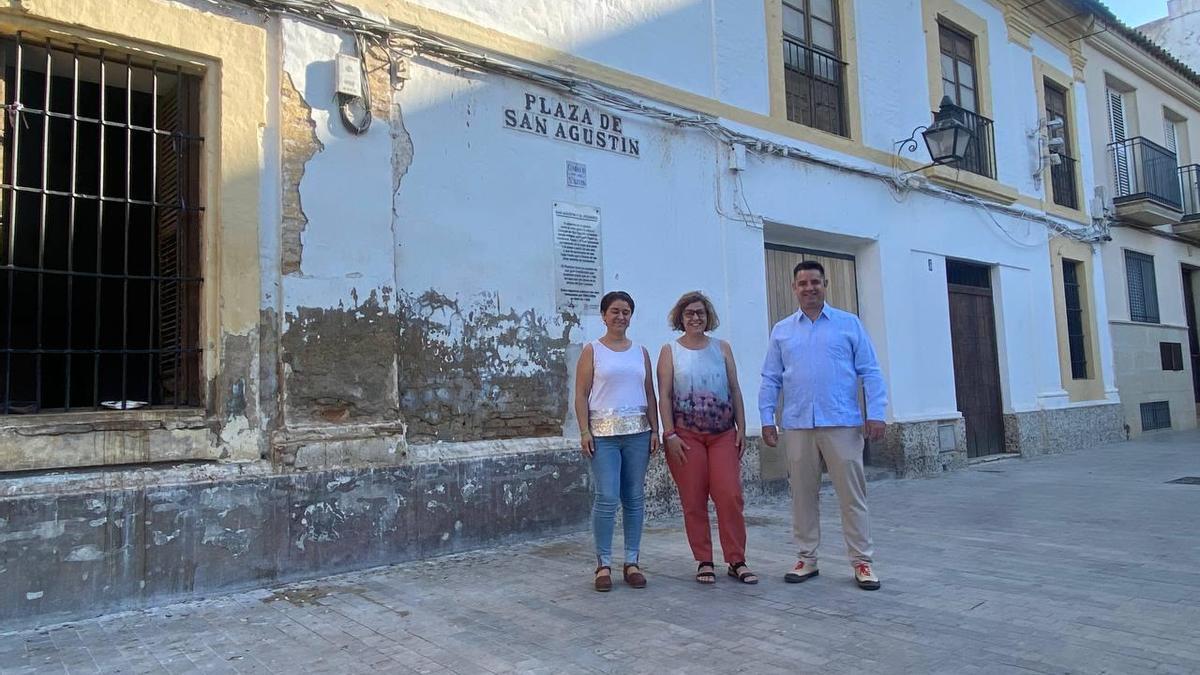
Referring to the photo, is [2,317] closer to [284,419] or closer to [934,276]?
[284,419]

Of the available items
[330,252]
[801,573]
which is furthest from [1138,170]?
[330,252]

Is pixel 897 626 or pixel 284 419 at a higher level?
pixel 284 419

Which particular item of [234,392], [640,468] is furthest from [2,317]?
[640,468]

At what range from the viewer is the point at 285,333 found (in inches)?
196

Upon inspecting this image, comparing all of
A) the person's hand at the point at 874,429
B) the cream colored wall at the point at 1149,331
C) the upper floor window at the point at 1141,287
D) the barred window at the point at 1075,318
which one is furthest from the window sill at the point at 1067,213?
the person's hand at the point at 874,429

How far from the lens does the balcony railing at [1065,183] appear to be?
1309 cm

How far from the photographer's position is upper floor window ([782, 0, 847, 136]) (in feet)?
29.6

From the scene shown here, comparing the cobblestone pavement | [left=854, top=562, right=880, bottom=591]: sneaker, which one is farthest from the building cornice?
[left=854, top=562, right=880, bottom=591]: sneaker

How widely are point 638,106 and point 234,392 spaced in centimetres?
419

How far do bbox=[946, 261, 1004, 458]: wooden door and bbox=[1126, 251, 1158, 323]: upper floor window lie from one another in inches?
195

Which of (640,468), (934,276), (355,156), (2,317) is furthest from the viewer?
(934,276)

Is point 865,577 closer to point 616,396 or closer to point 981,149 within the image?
point 616,396

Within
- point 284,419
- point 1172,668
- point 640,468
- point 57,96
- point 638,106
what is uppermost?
point 638,106

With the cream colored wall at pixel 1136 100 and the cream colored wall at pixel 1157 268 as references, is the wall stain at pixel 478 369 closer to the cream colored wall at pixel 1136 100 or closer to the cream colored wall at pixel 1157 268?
the cream colored wall at pixel 1157 268
